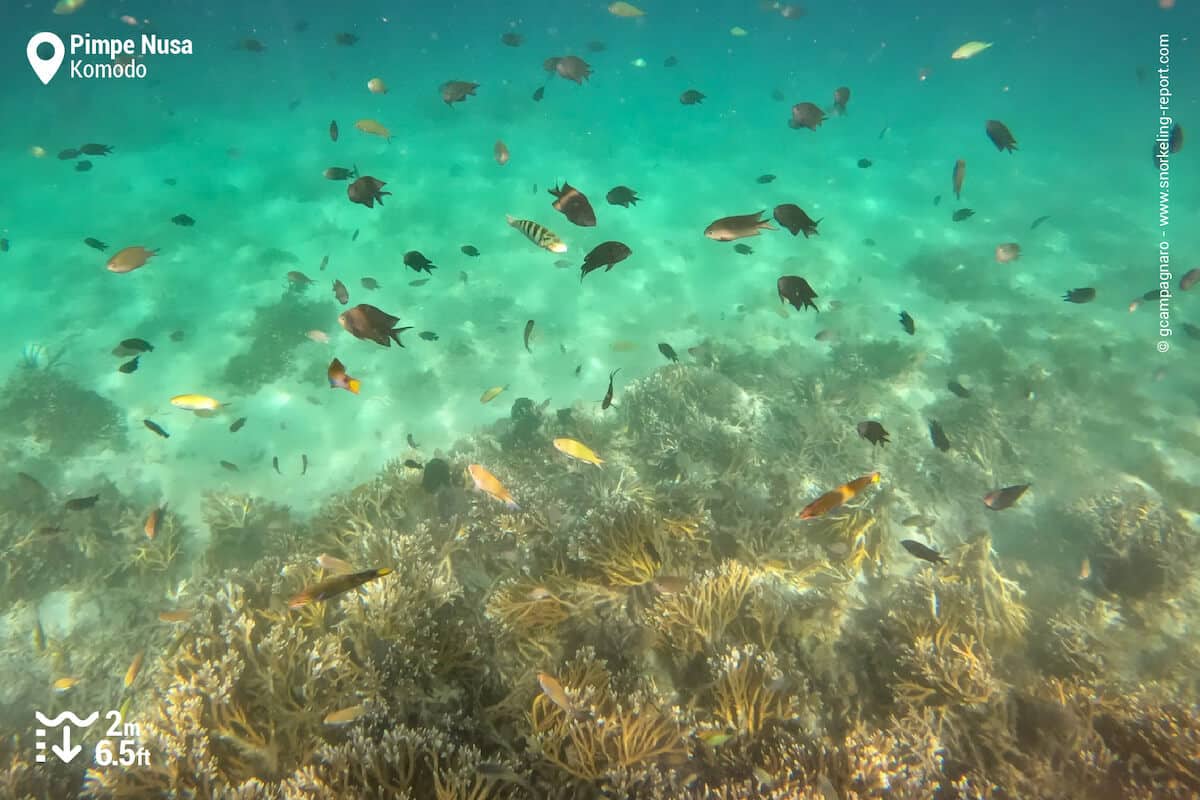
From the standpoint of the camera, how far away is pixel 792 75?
68.6m

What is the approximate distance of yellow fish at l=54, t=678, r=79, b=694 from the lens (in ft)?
16.4

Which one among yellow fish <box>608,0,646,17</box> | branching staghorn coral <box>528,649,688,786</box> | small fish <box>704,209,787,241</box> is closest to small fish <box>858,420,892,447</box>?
small fish <box>704,209,787,241</box>

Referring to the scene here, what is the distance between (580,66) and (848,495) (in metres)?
7.48

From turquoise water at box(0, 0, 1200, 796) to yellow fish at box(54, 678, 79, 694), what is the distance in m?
0.37

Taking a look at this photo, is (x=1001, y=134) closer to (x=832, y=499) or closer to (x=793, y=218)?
(x=793, y=218)

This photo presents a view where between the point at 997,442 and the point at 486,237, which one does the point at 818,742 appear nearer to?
the point at 997,442

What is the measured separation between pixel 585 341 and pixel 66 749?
31.4ft

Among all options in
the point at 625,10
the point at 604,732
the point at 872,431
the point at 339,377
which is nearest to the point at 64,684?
the point at 339,377

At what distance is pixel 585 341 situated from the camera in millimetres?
11742

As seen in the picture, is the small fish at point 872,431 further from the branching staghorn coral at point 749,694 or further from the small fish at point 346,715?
the small fish at point 346,715

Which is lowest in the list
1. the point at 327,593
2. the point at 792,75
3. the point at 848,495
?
the point at 792,75

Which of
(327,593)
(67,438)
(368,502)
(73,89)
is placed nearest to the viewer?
(327,593)

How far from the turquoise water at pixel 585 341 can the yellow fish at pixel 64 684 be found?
0.37 meters

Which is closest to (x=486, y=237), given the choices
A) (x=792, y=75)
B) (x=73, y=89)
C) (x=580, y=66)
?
(x=580, y=66)
